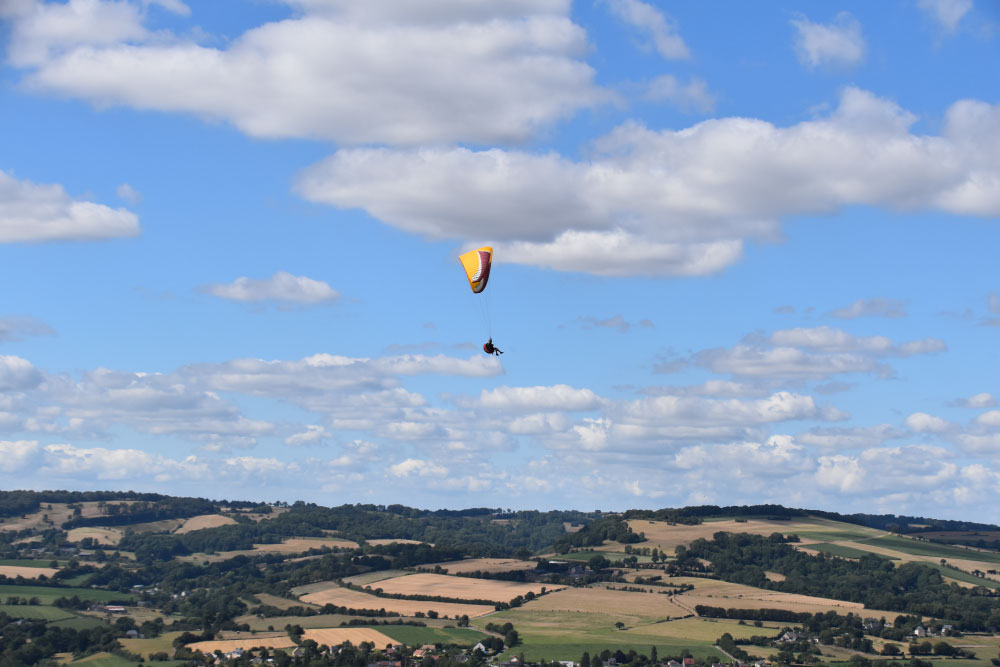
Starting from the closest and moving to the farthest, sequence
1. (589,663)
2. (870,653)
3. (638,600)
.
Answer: (589,663) < (870,653) < (638,600)

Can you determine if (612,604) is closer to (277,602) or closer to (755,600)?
(755,600)

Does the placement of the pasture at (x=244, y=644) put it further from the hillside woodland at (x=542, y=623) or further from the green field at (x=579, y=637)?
the green field at (x=579, y=637)

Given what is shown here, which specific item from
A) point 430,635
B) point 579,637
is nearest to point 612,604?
point 579,637

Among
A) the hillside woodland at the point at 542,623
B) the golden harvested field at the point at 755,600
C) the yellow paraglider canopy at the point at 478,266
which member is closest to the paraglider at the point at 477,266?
the yellow paraglider canopy at the point at 478,266

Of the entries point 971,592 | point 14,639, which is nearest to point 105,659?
point 14,639

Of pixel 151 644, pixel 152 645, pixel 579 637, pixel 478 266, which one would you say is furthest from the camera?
pixel 151 644

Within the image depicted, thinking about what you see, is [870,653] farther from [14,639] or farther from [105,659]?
[14,639]
